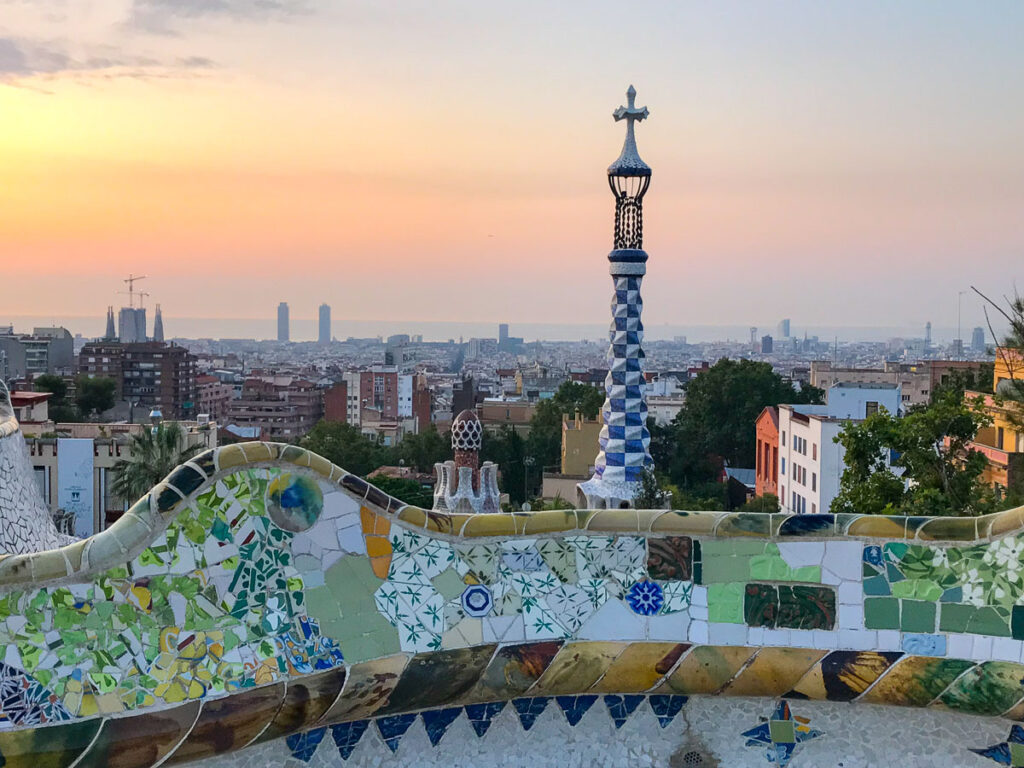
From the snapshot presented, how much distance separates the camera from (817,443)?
864 inches

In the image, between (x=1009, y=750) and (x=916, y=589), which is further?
(x=916, y=589)

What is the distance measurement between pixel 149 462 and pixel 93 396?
3113 cm

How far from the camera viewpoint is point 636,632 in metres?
4.19

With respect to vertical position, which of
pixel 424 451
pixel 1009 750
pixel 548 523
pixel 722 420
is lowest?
pixel 424 451

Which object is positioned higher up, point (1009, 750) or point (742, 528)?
point (742, 528)

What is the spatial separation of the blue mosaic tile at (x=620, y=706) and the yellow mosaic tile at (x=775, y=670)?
307mm

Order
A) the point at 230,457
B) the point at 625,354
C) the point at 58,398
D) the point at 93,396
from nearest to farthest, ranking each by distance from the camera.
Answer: the point at 230,457
the point at 625,354
the point at 58,398
the point at 93,396

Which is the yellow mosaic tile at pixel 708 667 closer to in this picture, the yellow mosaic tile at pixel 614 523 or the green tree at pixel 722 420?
the yellow mosaic tile at pixel 614 523

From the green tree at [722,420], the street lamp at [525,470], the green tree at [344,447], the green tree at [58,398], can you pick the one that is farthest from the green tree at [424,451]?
the green tree at [58,398]

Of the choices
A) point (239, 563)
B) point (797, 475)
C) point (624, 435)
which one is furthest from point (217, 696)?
point (797, 475)

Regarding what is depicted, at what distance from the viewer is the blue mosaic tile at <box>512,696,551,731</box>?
4.14m

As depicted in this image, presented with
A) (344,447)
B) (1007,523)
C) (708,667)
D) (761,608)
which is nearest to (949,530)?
(1007,523)

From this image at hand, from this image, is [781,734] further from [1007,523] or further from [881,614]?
[1007,523]

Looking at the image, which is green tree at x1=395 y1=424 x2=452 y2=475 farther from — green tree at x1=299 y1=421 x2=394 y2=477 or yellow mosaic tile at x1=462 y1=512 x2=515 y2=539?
yellow mosaic tile at x1=462 y1=512 x2=515 y2=539
